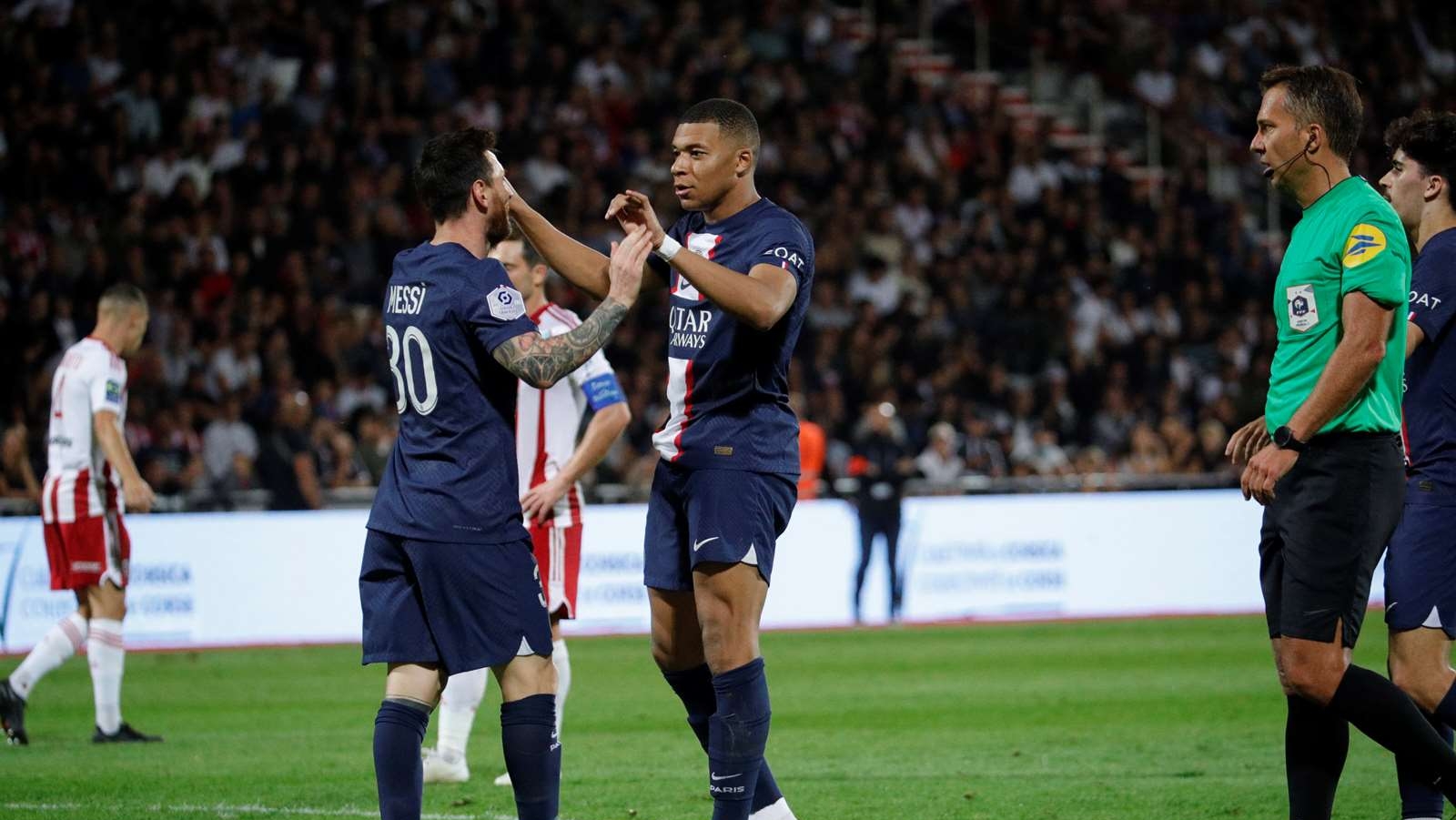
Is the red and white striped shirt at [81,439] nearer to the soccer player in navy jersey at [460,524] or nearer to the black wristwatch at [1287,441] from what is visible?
the soccer player in navy jersey at [460,524]

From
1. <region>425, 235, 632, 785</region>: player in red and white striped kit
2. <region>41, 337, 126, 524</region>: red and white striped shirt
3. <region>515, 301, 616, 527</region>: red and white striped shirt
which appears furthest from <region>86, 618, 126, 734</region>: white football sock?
<region>515, 301, 616, 527</region>: red and white striped shirt

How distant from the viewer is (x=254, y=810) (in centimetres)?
754

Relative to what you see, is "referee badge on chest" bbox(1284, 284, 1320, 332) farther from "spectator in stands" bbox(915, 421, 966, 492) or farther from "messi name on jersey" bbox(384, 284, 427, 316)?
"spectator in stands" bbox(915, 421, 966, 492)

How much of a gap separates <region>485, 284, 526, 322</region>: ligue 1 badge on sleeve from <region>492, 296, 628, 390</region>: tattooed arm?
0.09 m

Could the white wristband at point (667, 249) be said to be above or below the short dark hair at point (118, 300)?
above

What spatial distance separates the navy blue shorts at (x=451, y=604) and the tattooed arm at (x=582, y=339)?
1.91 feet

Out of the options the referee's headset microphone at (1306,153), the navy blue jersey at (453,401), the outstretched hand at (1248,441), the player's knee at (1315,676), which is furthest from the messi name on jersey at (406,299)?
the player's knee at (1315,676)

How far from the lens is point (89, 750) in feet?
31.4

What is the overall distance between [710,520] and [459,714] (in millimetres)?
2953

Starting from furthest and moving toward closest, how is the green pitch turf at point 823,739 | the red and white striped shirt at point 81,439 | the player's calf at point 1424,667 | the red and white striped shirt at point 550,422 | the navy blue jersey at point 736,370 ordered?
the red and white striped shirt at point 81,439
the red and white striped shirt at point 550,422
the green pitch turf at point 823,739
the player's calf at point 1424,667
the navy blue jersey at point 736,370

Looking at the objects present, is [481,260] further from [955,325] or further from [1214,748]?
[955,325]

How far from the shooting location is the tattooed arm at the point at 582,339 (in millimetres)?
5418

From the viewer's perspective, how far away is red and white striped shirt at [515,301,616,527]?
27.2 feet

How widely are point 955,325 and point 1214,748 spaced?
1341cm
